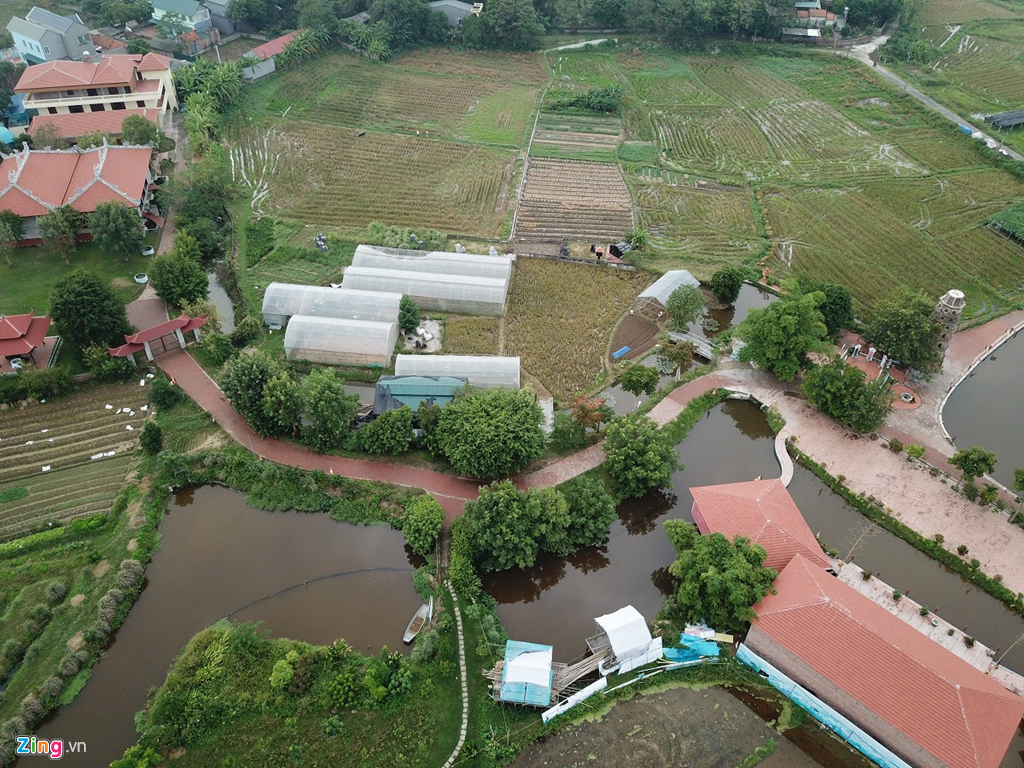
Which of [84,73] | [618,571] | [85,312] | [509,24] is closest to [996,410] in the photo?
[618,571]

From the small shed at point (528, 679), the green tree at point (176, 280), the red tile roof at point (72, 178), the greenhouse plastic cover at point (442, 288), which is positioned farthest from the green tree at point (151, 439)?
the red tile roof at point (72, 178)

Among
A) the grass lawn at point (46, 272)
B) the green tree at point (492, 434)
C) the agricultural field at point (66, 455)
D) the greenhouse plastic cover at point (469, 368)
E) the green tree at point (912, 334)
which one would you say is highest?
the green tree at point (912, 334)

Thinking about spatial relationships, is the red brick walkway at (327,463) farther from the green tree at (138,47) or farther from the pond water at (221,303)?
the green tree at (138,47)

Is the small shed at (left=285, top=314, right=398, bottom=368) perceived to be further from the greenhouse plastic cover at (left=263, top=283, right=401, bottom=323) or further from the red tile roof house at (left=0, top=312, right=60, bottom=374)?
the red tile roof house at (left=0, top=312, right=60, bottom=374)

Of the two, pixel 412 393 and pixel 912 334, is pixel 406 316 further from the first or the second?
pixel 912 334

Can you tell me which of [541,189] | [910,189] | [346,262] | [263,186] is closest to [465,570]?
Result: [346,262]
